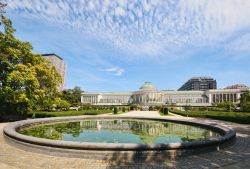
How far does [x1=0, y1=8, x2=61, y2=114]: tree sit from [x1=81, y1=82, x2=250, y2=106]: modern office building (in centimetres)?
10331

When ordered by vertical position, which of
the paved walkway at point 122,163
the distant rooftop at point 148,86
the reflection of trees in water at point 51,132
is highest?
the distant rooftop at point 148,86

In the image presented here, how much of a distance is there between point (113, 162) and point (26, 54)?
21.5 m

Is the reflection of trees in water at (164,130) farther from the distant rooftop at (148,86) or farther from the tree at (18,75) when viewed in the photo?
the distant rooftop at (148,86)

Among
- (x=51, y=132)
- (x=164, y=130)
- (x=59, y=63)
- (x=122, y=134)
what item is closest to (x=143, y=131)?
(x=164, y=130)

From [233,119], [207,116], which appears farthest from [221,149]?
[207,116]

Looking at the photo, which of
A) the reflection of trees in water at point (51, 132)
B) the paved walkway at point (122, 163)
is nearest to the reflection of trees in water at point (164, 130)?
the reflection of trees in water at point (51, 132)

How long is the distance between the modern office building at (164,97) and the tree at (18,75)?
339ft

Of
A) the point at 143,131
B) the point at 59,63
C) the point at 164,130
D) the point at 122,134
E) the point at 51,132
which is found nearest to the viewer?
the point at 122,134

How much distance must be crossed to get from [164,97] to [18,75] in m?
135

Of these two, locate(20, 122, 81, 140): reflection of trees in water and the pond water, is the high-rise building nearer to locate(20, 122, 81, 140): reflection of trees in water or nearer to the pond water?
locate(20, 122, 81, 140): reflection of trees in water

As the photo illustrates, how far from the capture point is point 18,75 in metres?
22.3

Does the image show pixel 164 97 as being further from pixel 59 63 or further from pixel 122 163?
pixel 122 163

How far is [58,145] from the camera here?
1002 cm

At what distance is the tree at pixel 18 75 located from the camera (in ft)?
74.3
